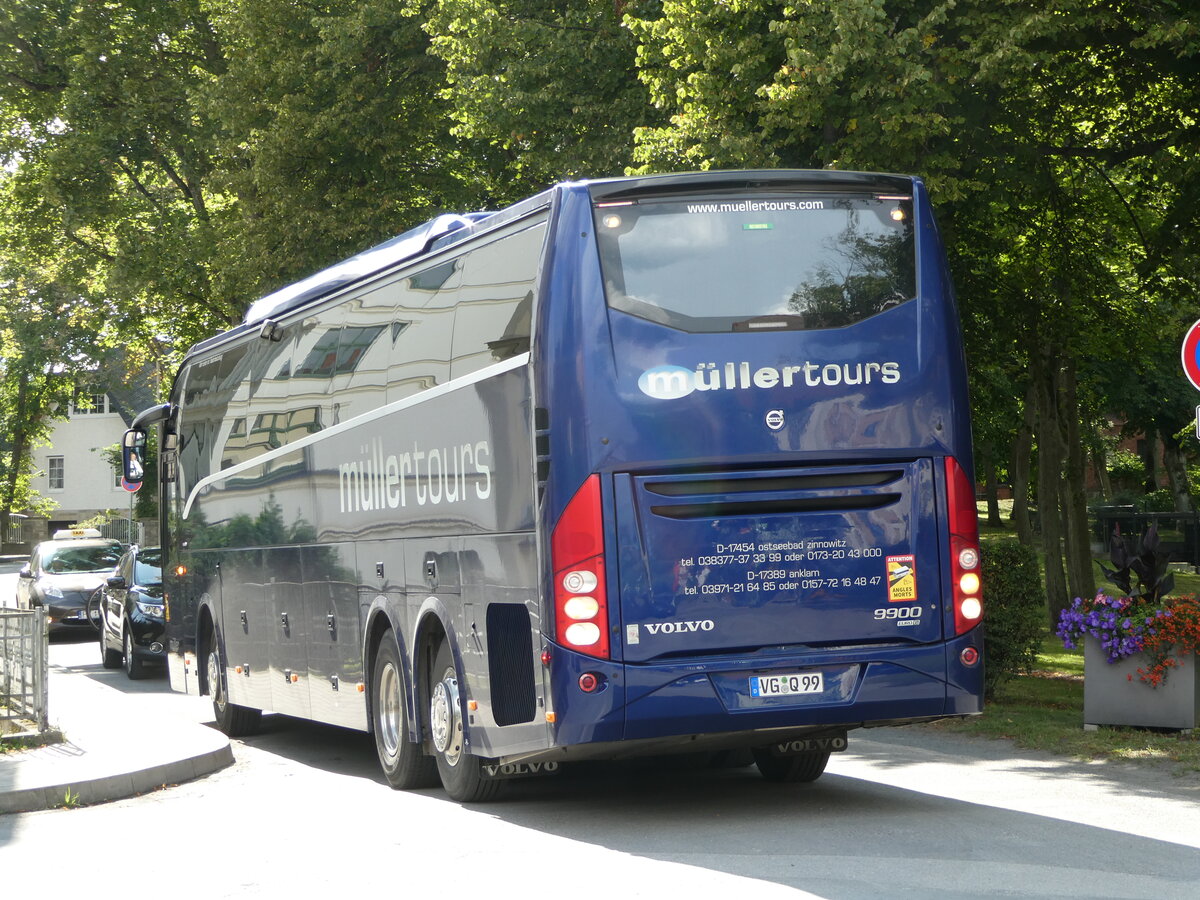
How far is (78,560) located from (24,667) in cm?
1901

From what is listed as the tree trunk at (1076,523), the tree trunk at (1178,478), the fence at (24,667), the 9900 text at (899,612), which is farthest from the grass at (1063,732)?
the tree trunk at (1178,478)

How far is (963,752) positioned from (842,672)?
448 cm

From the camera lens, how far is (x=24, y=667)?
1348 centimetres

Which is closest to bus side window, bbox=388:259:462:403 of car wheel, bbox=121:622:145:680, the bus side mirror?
the bus side mirror

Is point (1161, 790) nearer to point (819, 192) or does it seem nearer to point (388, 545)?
point (819, 192)

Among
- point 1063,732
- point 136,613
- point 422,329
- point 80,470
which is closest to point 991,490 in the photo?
point 136,613

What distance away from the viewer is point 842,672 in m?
8.98

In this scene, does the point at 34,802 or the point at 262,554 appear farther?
the point at 262,554

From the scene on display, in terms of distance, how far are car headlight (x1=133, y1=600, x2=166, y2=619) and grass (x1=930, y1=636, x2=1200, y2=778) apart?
1157cm

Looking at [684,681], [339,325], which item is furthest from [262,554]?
[684,681]

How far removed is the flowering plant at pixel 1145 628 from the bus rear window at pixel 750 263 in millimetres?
4801

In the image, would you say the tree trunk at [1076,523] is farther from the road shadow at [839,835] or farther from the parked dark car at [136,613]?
the road shadow at [839,835]

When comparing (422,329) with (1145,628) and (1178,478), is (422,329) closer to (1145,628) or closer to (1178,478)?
(1145,628)

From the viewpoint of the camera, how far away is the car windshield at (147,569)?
2345 centimetres
